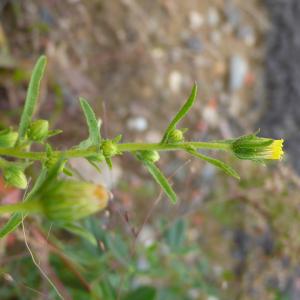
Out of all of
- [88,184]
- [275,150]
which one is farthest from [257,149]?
[88,184]

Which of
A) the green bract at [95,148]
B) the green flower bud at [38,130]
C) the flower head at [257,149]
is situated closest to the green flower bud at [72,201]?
the green bract at [95,148]

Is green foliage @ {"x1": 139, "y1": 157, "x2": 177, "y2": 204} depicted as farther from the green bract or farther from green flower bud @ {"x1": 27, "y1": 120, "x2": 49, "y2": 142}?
green flower bud @ {"x1": 27, "y1": 120, "x2": 49, "y2": 142}

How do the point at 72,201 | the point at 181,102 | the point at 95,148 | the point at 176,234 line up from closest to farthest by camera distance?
1. the point at 72,201
2. the point at 95,148
3. the point at 176,234
4. the point at 181,102

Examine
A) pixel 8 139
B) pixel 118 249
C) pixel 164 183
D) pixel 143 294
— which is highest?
pixel 8 139

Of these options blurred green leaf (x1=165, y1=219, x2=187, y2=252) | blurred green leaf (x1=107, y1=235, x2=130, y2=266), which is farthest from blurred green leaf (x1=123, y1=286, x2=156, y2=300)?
blurred green leaf (x1=165, y1=219, x2=187, y2=252)

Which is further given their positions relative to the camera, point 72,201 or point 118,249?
point 118,249

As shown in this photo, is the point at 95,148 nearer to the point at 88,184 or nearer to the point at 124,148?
the point at 124,148

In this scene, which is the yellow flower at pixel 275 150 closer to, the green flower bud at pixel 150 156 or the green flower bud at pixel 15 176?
the green flower bud at pixel 150 156
